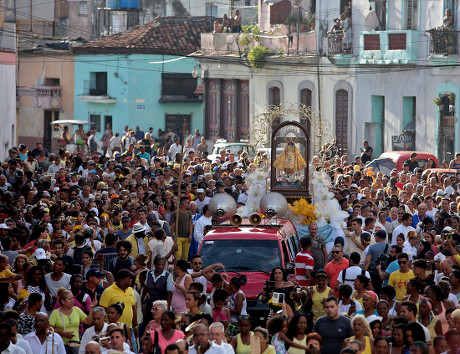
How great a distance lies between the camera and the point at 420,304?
35.8ft

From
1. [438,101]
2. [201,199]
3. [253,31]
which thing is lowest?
[201,199]

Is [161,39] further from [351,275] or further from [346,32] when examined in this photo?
[351,275]

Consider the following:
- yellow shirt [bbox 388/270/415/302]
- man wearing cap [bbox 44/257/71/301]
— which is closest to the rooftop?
yellow shirt [bbox 388/270/415/302]

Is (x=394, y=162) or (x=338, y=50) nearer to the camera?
(x=394, y=162)

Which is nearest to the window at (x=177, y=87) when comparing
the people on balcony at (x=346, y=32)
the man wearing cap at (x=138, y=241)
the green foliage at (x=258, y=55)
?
the green foliage at (x=258, y=55)

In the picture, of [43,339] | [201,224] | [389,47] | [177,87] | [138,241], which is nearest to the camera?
[43,339]

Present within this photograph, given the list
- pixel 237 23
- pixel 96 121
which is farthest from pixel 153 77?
pixel 237 23

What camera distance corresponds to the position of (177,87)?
155 ft

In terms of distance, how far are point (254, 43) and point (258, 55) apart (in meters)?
1.22

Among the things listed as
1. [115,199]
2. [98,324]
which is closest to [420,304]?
[98,324]

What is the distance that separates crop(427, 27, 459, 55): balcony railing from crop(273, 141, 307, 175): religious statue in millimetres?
12272

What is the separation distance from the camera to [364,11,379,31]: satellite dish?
3366 centimetres

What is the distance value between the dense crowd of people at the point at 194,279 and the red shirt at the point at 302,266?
2cm

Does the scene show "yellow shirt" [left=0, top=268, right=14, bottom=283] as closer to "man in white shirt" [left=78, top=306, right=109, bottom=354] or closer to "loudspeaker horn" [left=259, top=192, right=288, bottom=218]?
"man in white shirt" [left=78, top=306, right=109, bottom=354]
